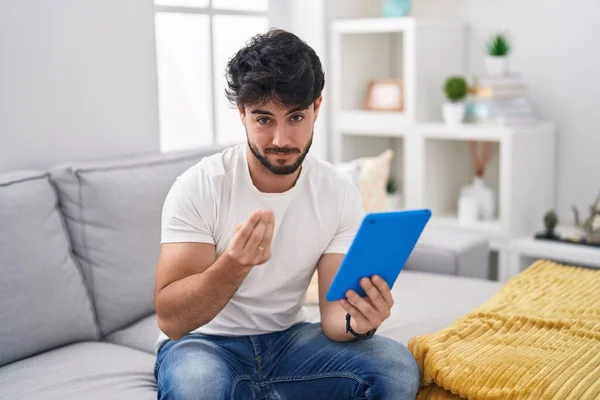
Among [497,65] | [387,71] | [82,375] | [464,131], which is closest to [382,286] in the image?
[82,375]

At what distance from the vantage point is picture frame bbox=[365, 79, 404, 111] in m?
3.38

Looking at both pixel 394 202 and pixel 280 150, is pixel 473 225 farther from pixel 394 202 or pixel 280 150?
pixel 280 150

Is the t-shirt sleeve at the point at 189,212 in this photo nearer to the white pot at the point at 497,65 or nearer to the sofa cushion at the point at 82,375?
the sofa cushion at the point at 82,375

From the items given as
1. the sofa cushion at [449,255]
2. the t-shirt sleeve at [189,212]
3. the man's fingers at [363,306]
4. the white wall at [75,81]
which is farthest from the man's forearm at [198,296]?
the sofa cushion at [449,255]

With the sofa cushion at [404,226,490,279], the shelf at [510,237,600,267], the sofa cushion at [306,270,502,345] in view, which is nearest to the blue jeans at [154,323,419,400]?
the sofa cushion at [306,270,502,345]

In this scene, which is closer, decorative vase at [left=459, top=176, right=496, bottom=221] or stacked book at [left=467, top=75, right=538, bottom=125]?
stacked book at [left=467, top=75, right=538, bottom=125]

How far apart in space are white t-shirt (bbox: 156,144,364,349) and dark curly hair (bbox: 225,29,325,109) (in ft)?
0.62

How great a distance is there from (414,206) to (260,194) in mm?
1671

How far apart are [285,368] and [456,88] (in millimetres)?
1800

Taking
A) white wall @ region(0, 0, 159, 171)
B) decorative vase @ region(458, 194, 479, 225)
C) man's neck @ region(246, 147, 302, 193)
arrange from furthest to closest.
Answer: decorative vase @ region(458, 194, 479, 225), white wall @ region(0, 0, 159, 171), man's neck @ region(246, 147, 302, 193)

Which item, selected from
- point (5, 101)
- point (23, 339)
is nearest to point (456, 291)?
point (23, 339)

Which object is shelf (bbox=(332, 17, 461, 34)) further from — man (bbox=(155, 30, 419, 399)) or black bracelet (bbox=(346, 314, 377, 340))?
black bracelet (bbox=(346, 314, 377, 340))

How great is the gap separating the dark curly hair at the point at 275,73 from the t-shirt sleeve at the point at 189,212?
7.9 inches

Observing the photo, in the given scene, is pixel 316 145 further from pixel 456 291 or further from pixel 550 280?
pixel 550 280
